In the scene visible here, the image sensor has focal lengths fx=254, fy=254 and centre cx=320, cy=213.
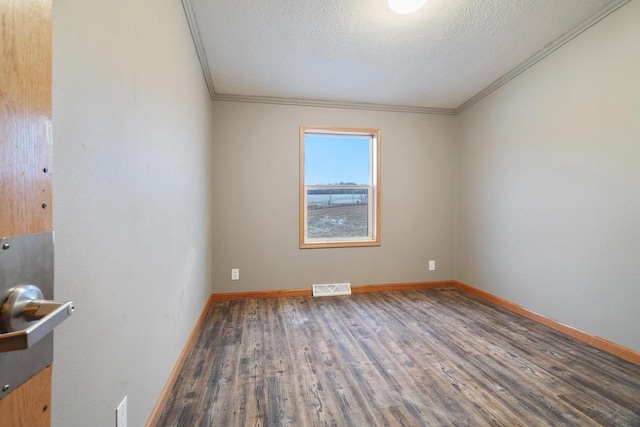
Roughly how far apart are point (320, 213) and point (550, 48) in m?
2.69

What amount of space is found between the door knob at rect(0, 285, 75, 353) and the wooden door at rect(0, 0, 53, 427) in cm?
9

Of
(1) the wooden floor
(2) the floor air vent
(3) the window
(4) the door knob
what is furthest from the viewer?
(3) the window

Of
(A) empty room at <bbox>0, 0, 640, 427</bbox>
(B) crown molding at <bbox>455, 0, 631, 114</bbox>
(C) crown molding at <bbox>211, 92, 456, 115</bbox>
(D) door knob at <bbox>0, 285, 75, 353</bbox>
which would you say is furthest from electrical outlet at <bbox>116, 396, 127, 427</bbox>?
(B) crown molding at <bbox>455, 0, 631, 114</bbox>

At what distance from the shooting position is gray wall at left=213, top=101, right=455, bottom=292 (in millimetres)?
2998

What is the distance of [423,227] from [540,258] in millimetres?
1265

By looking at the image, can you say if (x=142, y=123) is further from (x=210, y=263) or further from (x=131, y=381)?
(x=210, y=263)

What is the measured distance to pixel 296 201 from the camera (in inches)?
123

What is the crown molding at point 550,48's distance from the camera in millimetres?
1797

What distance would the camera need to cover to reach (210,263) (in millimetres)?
2855

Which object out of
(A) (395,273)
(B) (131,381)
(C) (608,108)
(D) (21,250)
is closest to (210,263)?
(B) (131,381)

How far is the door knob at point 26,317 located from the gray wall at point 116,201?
0.36m

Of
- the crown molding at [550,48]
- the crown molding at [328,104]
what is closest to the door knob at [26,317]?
the crown molding at [328,104]

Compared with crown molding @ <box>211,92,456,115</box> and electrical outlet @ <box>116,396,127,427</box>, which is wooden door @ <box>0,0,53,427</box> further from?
crown molding @ <box>211,92,456,115</box>

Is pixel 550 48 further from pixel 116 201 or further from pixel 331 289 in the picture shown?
pixel 116 201
